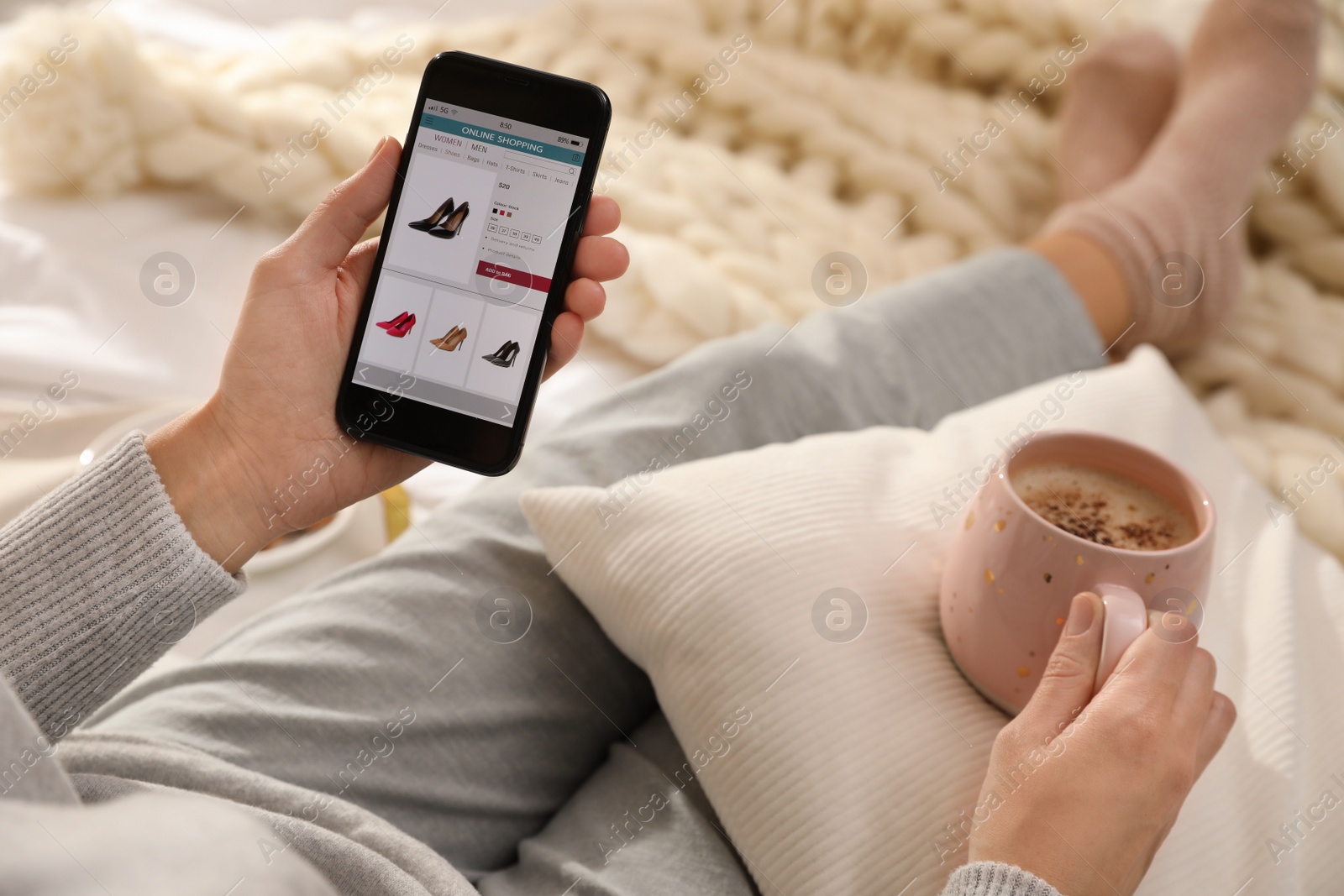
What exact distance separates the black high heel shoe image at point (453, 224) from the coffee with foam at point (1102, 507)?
33 cm

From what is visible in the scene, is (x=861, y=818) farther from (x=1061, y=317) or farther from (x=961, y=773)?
(x=1061, y=317)

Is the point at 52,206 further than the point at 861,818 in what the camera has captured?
Yes

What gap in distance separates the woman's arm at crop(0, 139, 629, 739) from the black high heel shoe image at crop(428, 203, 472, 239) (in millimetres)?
35

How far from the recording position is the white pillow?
0.42 meters

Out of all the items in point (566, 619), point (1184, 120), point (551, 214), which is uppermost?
point (551, 214)

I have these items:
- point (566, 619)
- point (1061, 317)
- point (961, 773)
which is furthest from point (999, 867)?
point (1061, 317)

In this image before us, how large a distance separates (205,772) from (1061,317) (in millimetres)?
692

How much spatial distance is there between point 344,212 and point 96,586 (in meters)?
0.23

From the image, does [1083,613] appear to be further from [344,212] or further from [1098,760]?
[344,212]

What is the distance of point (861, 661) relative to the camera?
45 centimetres

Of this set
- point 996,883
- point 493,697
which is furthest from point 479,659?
point 996,883

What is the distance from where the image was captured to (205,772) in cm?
45

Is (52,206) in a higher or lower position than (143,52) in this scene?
lower

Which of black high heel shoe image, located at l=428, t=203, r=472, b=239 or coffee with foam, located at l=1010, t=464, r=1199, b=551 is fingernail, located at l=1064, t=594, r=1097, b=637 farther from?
black high heel shoe image, located at l=428, t=203, r=472, b=239
